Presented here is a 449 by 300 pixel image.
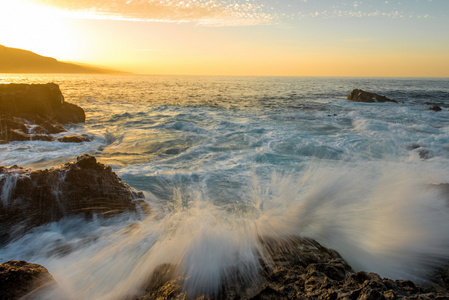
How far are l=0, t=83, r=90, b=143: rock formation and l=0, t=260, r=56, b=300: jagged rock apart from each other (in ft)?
29.2

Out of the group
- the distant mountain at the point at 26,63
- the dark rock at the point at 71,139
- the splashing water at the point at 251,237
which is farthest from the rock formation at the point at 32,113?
the distant mountain at the point at 26,63

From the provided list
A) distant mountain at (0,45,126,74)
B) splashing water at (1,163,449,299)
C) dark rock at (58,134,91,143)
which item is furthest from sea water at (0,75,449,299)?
distant mountain at (0,45,126,74)

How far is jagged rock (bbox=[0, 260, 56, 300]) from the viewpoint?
248 cm

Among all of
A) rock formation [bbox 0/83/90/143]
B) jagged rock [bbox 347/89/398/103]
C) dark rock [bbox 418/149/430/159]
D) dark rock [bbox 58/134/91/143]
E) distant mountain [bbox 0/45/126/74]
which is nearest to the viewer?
dark rock [bbox 418/149/430/159]

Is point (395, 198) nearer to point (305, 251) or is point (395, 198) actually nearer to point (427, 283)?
point (427, 283)

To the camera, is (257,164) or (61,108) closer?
(257,164)

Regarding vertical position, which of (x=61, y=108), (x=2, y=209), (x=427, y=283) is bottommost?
(x=427, y=283)

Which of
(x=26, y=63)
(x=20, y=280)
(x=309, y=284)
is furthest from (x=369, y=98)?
(x=26, y=63)

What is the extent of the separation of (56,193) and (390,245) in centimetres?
609

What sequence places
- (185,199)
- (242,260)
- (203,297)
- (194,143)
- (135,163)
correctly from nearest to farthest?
(203,297) → (242,260) → (185,199) → (135,163) → (194,143)

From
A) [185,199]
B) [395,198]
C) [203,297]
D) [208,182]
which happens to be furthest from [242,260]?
[395,198]

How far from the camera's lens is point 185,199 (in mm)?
5719

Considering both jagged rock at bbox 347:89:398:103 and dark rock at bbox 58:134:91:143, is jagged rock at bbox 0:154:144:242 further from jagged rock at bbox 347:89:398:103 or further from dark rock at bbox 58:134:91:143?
jagged rock at bbox 347:89:398:103

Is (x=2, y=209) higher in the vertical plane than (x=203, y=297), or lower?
higher
